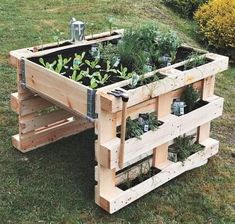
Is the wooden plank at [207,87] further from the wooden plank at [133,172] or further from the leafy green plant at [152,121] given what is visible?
the wooden plank at [133,172]

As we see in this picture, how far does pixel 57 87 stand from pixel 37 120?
781 millimetres

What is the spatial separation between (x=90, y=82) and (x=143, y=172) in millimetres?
871

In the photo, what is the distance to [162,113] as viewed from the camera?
4023 millimetres

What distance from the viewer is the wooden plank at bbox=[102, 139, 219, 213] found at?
3.82 metres

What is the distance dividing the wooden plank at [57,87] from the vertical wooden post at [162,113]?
2.10ft

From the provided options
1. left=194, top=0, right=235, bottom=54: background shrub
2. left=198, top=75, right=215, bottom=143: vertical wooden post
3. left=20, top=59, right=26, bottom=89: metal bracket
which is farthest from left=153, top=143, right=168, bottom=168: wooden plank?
left=194, top=0, right=235, bottom=54: background shrub

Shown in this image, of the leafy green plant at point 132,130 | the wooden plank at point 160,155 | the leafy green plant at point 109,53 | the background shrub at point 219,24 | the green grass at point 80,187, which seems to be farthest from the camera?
the background shrub at point 219,24

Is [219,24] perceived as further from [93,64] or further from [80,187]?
[80,187]

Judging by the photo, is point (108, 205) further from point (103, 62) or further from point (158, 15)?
point (158, 15)

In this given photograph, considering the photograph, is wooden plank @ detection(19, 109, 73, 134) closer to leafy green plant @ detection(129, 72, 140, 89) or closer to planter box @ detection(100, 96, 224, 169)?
planter box @ detection(100, 96, 224, 169)

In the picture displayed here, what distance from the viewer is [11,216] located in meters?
3.82

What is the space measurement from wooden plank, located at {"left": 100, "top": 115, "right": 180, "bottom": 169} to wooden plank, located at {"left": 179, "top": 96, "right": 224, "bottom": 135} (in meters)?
0.09

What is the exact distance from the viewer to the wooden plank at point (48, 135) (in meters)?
4.59

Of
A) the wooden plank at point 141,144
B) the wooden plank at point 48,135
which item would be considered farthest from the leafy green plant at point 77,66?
the wooden plank at point 48,135
